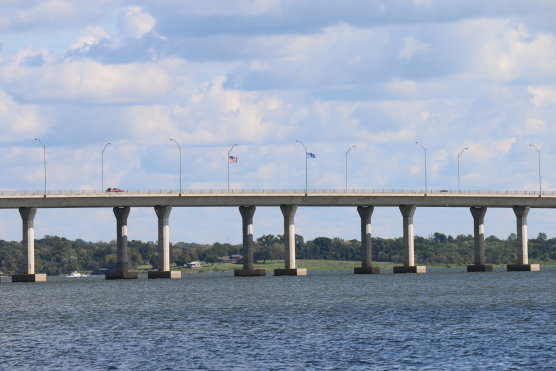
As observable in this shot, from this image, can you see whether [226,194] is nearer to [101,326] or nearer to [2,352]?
[101,326]

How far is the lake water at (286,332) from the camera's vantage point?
195ft

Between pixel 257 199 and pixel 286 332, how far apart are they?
104 meters

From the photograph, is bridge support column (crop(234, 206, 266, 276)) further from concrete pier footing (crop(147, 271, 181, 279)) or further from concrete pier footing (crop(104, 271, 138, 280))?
concrete pier footing (crop(104, 271, 138, 280))

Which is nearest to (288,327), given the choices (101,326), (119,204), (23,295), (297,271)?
(101,326)

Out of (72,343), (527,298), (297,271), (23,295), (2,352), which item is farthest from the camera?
(297,271)

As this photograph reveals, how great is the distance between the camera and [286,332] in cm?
7431

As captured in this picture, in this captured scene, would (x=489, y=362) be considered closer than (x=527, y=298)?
Yes

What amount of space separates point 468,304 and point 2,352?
157 feet

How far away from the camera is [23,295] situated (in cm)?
13700

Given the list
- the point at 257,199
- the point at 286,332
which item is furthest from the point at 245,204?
the point at 286,332

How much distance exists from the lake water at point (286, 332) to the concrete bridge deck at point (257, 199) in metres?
44.9

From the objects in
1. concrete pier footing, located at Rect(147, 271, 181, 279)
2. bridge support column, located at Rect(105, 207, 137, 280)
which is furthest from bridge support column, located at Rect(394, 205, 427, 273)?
bridge support column, located at Rect(105, 207, 137, 280)

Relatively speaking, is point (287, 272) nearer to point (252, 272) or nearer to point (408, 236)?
point (252, 272)

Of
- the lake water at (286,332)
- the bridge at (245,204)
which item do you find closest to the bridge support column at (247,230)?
the bridge at (245,204)
